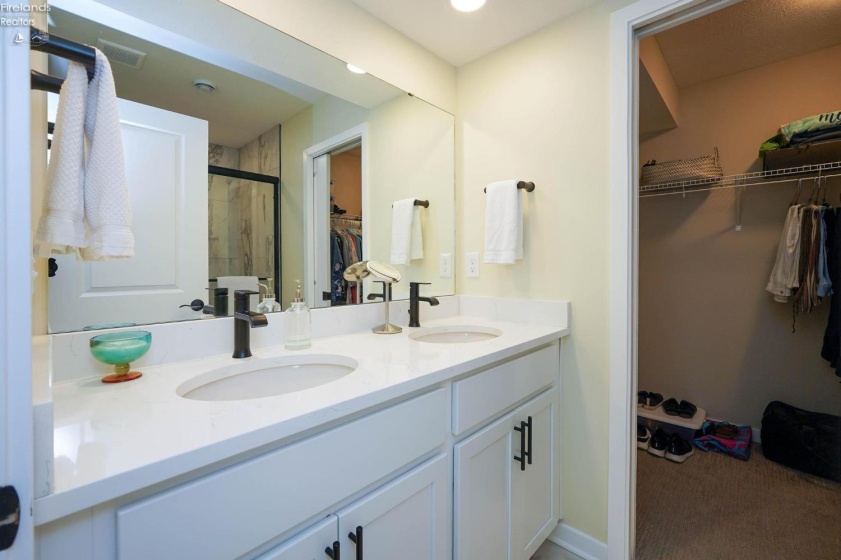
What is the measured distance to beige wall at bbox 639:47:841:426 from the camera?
2188 mm

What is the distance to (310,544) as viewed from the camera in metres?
0.68

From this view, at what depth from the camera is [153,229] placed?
39.4 inches

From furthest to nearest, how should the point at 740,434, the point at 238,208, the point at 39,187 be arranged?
the point at 740,434, the point at 238,208, the point at 39,187

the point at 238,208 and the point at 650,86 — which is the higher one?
the point at 650,86

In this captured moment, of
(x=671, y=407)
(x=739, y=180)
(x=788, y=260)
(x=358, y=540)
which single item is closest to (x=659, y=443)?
(x=671, y=407)

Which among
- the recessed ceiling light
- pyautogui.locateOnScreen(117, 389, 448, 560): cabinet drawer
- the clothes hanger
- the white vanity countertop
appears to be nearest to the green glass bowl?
the white vanity countertop

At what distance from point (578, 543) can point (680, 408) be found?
58.5 inches

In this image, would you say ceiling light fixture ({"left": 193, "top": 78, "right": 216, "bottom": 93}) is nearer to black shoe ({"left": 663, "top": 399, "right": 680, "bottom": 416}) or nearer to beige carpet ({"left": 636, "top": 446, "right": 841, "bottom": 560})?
beige carpet ({"left": 636, "top": 446, "right": 841, "bottom": 560})

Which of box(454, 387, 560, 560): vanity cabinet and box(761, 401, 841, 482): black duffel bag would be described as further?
box(761, 401, 841, 482): black duffel bag

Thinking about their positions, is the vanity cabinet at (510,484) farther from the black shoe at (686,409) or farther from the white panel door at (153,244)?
the black shoe at (686,409)

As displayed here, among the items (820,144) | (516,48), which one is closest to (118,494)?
(516,48)

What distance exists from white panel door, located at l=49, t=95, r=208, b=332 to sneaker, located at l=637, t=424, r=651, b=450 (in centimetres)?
250

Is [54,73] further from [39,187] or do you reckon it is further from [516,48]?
[516,48]

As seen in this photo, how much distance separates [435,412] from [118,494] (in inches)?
24.9
